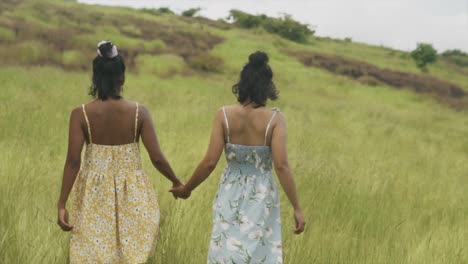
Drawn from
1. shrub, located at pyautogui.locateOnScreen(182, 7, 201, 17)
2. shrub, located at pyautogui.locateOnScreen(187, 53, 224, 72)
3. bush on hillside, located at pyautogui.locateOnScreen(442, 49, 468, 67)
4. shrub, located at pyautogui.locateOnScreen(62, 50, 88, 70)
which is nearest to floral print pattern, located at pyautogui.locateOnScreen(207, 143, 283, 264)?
shrub, located at pyautogui.locateOnScreen(62, 50, 88, 70)

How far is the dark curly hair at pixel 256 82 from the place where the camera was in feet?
10.1

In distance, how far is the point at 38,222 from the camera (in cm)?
351

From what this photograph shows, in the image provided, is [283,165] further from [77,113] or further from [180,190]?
[77,113]

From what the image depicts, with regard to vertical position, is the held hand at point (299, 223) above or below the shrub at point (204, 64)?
above

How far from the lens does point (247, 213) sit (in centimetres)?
314

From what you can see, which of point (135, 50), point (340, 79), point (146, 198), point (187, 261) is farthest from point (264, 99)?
point (340, 79)

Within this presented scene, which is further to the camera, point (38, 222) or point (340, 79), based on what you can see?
point (340, 79)

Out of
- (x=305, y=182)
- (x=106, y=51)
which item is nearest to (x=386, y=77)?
(x=305, y=182)

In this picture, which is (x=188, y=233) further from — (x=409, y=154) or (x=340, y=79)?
(x=340, y=79)

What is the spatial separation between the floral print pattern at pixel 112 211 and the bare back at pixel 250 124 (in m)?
0.59

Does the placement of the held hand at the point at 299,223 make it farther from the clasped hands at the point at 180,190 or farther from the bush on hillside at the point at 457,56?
the bush on hillside at the point at 457,56

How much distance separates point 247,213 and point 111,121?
952mm

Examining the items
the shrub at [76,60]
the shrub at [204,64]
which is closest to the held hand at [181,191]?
the shrub at [76,60]

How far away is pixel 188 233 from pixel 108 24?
88.0ft
